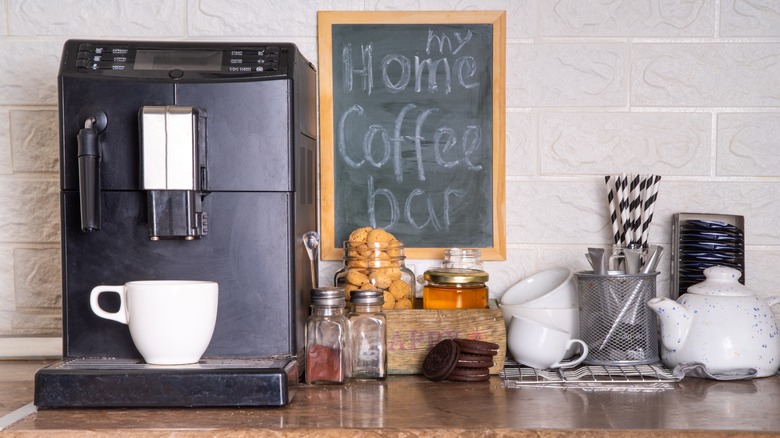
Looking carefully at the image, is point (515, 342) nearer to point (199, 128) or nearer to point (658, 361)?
point (658, 361)

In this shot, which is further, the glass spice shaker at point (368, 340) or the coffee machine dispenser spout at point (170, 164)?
the glass spice shaker at point (368, 340)

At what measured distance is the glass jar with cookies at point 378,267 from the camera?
143 centimetres

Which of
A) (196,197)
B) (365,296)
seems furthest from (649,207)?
(196,197)

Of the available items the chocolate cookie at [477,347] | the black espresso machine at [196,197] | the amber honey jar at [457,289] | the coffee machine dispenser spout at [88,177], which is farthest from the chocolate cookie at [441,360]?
the coffee machine dispenser spout at [88,177]

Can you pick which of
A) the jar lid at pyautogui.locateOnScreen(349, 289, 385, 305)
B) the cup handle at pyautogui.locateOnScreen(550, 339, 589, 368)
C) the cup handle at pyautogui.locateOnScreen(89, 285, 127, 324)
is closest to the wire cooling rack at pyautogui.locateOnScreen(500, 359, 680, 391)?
the cup handle at pyautogui.locateOnScreen(550, 339, 589, 368)

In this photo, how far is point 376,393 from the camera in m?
1.23

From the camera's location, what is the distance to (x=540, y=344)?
1.36 meters

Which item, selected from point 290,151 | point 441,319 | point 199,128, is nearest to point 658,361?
point 441,319

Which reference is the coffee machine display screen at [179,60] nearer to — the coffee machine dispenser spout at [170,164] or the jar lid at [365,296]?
the coffee machine dispenser spout at [170,164]

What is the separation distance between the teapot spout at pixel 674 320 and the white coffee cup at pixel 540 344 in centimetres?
14

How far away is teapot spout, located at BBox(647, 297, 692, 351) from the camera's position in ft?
4.43

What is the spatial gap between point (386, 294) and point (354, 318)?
118 millimetres

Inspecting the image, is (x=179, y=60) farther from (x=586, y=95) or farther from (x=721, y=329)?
(x=721, y=329)

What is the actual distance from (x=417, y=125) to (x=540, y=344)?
52 centimetres
